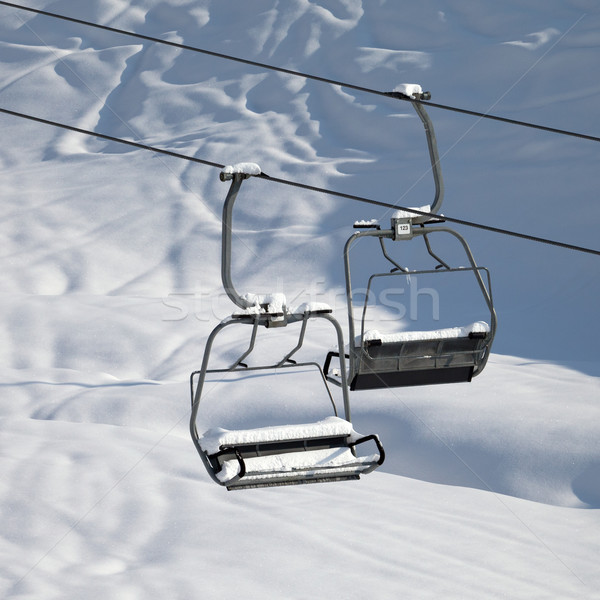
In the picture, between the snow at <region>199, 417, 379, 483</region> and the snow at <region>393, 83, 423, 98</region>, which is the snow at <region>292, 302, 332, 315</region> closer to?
the snow at <region>199, 417, 379, 483</region>

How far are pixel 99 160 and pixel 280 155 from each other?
5670mm

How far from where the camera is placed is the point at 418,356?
5.45 m

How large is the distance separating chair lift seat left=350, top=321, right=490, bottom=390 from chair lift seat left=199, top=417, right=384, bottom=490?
1.61ft

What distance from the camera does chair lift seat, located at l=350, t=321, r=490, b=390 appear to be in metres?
5.34

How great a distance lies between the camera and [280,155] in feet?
96.9

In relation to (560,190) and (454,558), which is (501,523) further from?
(560,190)

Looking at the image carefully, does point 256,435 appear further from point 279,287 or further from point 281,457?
point 279,287

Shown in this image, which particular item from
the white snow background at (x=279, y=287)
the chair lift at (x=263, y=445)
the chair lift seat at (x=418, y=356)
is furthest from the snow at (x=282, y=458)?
the white snow background at (x=279, y=287)

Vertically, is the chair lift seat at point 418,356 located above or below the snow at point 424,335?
below

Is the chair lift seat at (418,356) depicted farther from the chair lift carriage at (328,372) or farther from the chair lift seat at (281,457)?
the chair lift seat at (281,457)

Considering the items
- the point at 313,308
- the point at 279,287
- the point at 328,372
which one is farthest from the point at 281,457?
the point at 279,287

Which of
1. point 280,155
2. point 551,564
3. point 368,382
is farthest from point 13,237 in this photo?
point 368,382

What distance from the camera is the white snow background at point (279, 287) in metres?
9.38

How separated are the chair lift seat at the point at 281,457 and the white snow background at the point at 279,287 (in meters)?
3.91
